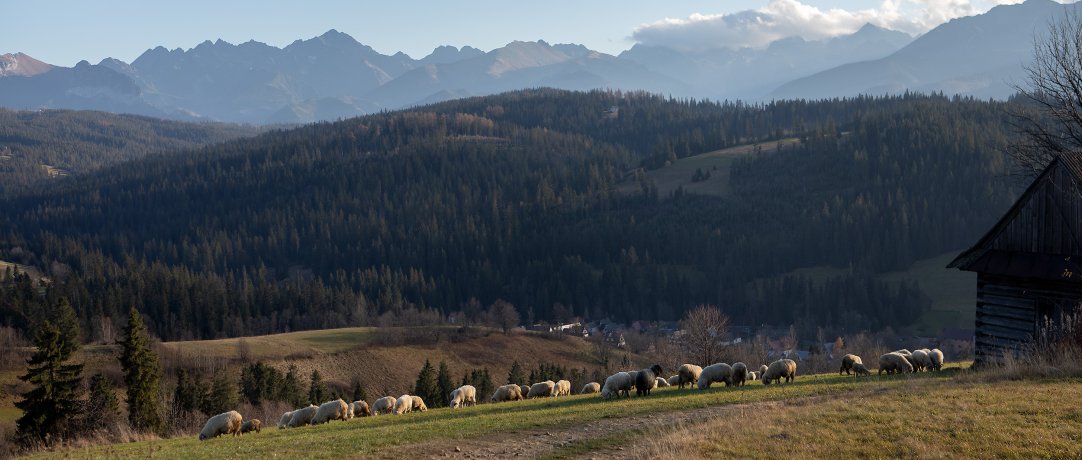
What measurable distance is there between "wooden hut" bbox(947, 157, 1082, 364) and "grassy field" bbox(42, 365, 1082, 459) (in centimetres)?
503

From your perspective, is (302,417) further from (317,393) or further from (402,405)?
(317,393)

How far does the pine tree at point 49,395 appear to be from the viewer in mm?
47781

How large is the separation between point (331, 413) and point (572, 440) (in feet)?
57.0

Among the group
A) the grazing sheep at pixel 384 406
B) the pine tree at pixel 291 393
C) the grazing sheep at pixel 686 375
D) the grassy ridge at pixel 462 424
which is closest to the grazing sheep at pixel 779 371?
the grassy ridge at pixel 462 424

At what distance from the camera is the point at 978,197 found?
7613 inches

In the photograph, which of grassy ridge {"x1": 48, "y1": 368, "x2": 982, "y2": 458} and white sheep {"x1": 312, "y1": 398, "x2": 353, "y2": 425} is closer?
grassy ridge {"x1": 48, "y1": 368, "x2": 982, "y2": 458}

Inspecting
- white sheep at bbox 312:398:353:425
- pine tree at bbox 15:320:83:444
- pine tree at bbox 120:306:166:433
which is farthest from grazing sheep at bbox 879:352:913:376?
pine tree at bbox 15:320:83:444

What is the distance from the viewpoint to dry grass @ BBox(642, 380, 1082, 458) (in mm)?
16359

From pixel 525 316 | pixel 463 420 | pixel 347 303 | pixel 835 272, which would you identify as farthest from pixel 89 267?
pixel 463 420

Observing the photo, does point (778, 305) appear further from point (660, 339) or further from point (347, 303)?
point (347, 303)

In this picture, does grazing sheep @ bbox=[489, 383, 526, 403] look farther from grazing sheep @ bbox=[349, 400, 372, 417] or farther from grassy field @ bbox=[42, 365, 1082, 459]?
grassy field @ bbox=[42, 365, 1082, 459]

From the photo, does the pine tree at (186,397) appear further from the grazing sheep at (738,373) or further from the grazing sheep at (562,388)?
the grazing sheep at (738,373)

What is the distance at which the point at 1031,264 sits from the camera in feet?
106

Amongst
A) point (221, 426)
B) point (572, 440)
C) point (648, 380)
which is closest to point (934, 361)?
point (648, 380)
